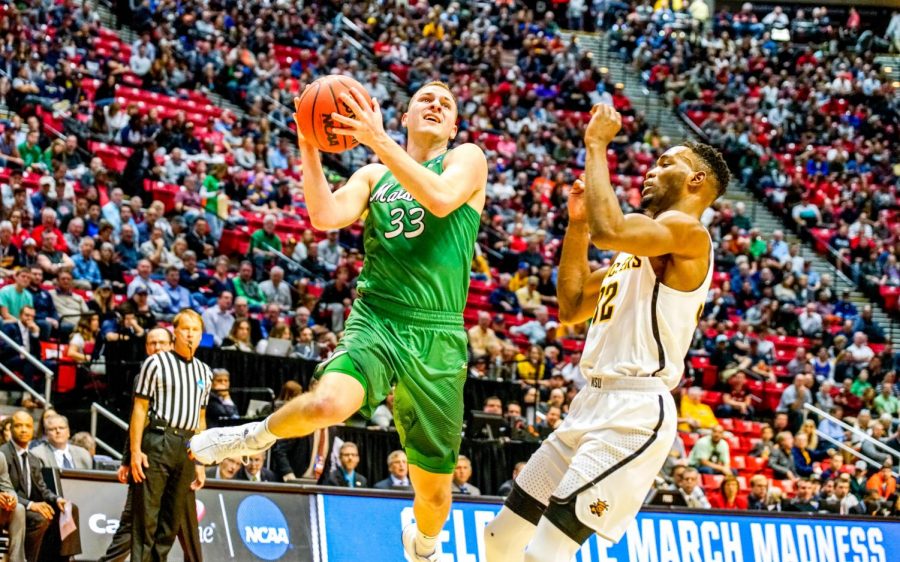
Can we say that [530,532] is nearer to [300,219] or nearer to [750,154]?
[300,219]

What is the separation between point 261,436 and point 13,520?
397 centimetres

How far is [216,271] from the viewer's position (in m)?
16.2

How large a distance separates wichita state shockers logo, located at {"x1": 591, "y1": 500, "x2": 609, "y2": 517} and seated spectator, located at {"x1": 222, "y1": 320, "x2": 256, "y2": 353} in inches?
367

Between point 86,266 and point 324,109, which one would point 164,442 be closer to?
point 324,109

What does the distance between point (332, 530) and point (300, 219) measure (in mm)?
9691

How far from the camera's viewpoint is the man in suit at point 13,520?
29.3 feet

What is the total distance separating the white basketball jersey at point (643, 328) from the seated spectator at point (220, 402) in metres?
7.11

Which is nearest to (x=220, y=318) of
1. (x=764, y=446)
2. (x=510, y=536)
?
(x=764, y=446)

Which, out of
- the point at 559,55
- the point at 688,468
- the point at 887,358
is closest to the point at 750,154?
the point at 559,55

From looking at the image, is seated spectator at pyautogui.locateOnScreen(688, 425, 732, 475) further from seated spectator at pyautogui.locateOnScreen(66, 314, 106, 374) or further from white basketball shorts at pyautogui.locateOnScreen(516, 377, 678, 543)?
white basketball shorts at pyautogui.locateOnScreen(516, 377, 678, 543)

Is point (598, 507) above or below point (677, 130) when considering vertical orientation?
above

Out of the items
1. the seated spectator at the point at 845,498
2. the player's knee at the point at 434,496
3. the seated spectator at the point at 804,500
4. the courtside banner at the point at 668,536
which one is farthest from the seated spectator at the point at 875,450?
the player's knee at the point at 434,496

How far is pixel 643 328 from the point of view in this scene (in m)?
5.48

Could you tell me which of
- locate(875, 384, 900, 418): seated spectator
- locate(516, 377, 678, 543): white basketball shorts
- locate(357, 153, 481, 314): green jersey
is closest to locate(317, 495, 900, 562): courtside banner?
locate(357, 153, 481, 314): green jersey
